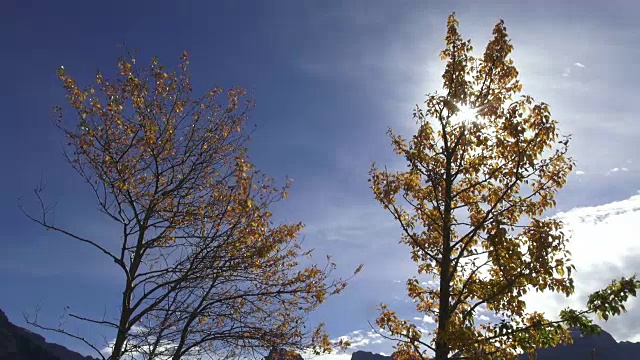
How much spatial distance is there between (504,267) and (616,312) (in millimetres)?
1826

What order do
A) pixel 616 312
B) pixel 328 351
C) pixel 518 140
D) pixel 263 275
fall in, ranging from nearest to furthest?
pixel 616 312 → pixel 518 140 → pixel 263 275 → pixel 328 351

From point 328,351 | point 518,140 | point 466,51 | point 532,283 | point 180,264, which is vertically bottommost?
point 328,351

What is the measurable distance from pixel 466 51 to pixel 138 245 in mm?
8401

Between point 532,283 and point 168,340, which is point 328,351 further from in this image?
point 532,283

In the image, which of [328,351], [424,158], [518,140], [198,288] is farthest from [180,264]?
[518,140]

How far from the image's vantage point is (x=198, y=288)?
9133mm

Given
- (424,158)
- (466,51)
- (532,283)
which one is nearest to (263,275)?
(424,158)

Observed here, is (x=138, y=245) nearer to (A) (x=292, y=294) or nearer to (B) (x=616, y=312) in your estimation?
(A) (x=292, y=294)

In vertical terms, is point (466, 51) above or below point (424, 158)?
above

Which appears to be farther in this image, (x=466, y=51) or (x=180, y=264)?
(x=466, y=51)

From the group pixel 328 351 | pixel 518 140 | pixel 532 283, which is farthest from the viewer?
pixel 328 351

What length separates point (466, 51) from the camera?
1005 centimetres

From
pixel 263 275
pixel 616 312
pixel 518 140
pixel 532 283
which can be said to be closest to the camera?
pixel 616 312

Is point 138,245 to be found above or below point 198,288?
above
